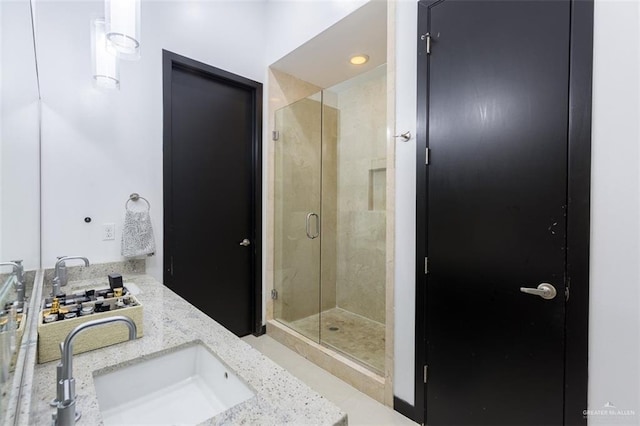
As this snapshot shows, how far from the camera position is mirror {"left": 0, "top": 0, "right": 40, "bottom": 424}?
0.67 m

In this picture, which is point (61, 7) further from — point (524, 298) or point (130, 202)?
point (524, 298)

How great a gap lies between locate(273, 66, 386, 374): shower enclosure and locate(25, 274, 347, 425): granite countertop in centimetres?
158

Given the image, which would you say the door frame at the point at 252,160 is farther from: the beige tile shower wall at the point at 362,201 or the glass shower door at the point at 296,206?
the beige tile shower wall at the point at 362,201

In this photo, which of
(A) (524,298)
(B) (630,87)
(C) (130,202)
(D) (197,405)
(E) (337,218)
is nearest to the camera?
(D) (197,405)

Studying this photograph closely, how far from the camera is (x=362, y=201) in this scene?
10.3ft

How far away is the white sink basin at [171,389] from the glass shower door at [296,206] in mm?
1818

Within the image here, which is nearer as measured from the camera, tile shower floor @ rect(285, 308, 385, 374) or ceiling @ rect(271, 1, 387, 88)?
ceiling @ rect(271, 1, 387, 88)

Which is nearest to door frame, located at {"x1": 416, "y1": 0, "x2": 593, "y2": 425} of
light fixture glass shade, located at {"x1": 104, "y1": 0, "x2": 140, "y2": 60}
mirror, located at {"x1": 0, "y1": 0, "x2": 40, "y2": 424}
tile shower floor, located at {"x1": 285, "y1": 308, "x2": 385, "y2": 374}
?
tile shower floor, located at {"x1": 285, "y1": 308, "x2": 385, "y2": 374}

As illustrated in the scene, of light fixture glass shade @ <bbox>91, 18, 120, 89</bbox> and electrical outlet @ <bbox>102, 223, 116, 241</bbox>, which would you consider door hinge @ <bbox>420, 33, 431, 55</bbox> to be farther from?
electrical outlet @ <bbox>102, 223, 116, 241</bbox>

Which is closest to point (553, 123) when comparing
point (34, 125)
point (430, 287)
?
point (430, 287)

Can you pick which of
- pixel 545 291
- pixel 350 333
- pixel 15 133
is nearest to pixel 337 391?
pixel 350 333

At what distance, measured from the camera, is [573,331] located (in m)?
1.22

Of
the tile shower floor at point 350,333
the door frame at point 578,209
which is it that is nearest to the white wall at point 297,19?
the door frame at point 578,209

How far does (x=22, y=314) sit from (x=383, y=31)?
2599 mm
